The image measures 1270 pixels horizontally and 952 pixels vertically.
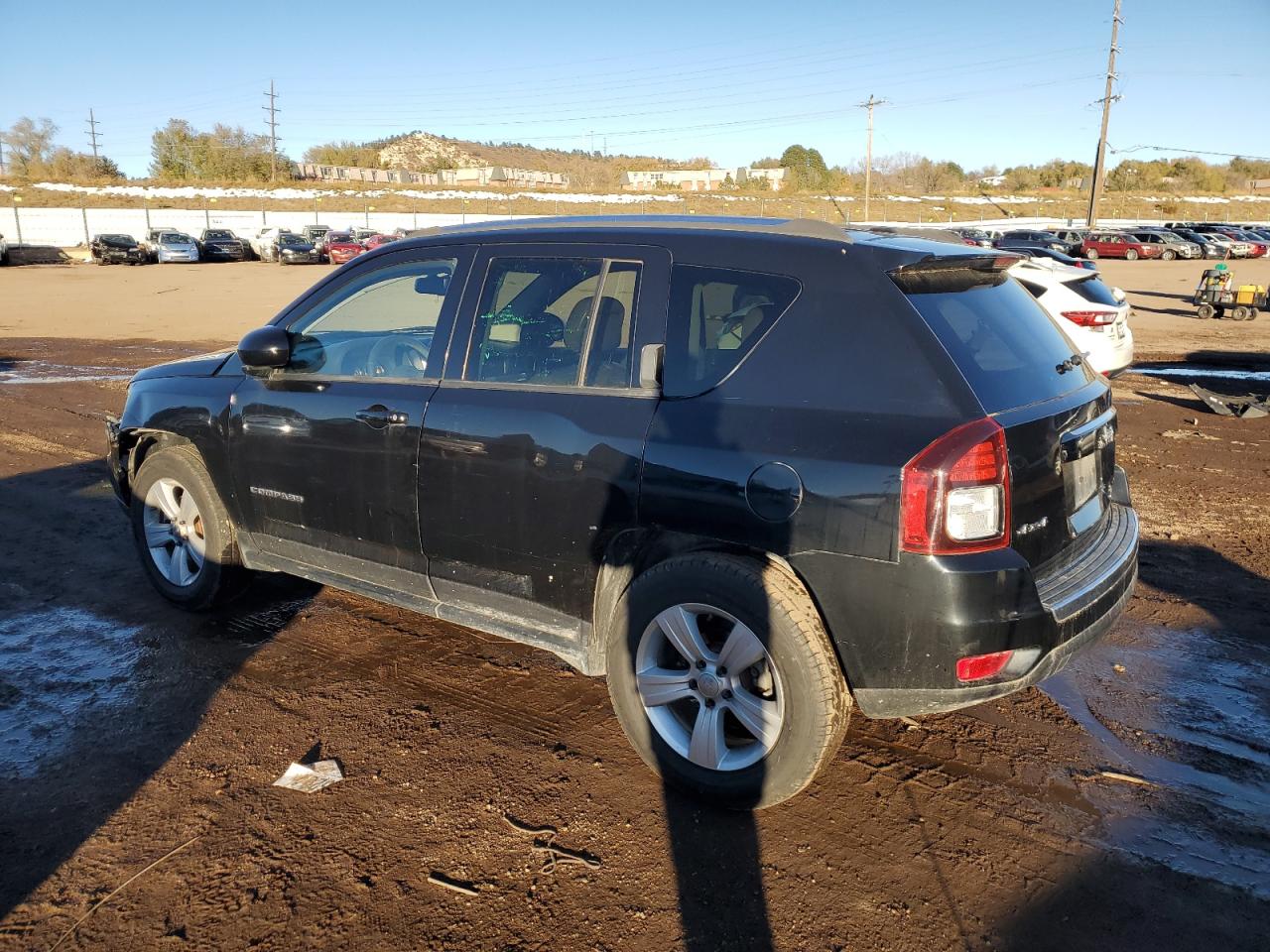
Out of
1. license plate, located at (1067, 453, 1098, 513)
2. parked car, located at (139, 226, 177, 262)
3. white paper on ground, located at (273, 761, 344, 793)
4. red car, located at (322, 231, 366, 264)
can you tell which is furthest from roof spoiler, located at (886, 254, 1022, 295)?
parked car, located at (139, 226, 177, 262)

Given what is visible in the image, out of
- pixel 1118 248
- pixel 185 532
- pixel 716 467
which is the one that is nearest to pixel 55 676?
pixel 185 532

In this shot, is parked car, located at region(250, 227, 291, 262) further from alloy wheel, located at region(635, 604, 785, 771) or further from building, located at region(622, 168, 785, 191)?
building, located at region(622, 168, 785, 191)

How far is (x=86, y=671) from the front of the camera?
13.5 ft

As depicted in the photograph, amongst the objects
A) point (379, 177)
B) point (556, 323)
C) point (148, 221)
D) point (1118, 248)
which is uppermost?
point (379, 177)

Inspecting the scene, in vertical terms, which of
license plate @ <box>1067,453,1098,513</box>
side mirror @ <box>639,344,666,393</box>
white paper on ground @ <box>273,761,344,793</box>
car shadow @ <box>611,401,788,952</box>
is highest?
side mirror @ <box>639,344,666,393</box>

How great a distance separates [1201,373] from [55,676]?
528 inches

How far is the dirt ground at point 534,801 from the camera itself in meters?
2.61

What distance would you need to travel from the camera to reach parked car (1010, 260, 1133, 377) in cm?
986

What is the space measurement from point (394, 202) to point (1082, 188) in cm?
6626

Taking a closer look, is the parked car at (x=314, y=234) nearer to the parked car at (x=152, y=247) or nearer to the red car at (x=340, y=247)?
the red car at (x=340, y=247)

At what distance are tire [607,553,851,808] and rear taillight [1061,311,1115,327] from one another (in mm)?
8427

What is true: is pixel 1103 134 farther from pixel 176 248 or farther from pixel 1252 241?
pixel 176 248

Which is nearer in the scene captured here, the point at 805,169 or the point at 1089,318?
the point at 1089,318

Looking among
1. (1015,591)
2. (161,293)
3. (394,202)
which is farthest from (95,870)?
(394,202)
